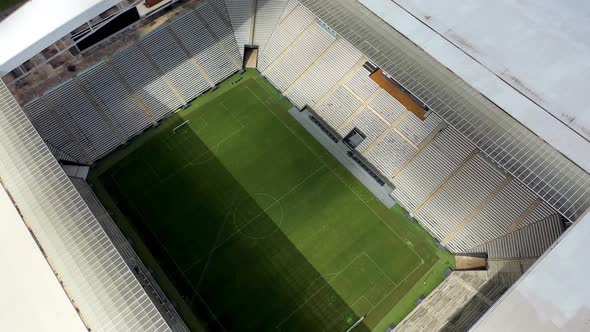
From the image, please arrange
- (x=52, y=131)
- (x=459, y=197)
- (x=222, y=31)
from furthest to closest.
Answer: (x=222, y=31) → (x=52, y=131) → (x=459, y=197)

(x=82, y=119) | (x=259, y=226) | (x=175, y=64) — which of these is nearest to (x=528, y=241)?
(x=259, y=226)

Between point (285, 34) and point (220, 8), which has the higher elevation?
point (220, 8)

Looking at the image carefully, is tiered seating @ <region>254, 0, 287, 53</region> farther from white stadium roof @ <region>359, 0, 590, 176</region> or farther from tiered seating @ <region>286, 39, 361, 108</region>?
white stadium roof @ <region>359, 0, 590, 176</region>

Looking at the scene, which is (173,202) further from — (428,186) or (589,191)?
(589,191)

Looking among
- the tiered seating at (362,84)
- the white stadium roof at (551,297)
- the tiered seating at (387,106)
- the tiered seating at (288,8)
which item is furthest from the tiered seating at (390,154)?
the tiered seating at (288,8)

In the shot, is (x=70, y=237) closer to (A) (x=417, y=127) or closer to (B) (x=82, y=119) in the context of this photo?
(B) (x=82, y=119)

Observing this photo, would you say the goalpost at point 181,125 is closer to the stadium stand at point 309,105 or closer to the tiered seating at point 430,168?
the stadium stand at point 309,105

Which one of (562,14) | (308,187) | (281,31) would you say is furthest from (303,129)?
(562,14)
